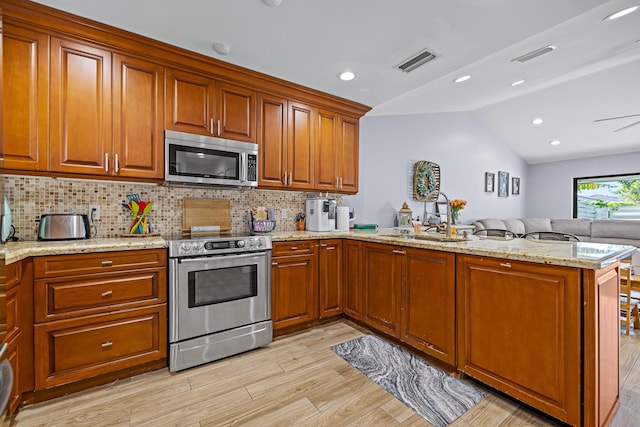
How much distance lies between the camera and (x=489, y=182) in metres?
6.33

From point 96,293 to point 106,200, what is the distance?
0.85 metres

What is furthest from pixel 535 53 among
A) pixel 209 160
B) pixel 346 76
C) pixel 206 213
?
pixel 206 213

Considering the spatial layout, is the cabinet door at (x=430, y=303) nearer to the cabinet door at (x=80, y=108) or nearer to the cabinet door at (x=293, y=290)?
the cabinet door at (x=293, y=290)

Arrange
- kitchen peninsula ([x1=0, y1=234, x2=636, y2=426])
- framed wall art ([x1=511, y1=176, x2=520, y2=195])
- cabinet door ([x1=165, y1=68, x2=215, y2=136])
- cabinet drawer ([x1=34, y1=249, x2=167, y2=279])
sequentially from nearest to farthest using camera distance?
kitchen peninsula ([x1=0, y1=234, x2=636, y2=426]), cabinet drawer ([x1=34, y1=249, x2=167, y2=279]), cabinet door ([x1=165, y1=68, x2=215, y2=136]), framed wall art ([x1=511, y1=176, x2=520, y2=195])

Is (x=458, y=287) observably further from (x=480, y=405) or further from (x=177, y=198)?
(x=177, y=198)

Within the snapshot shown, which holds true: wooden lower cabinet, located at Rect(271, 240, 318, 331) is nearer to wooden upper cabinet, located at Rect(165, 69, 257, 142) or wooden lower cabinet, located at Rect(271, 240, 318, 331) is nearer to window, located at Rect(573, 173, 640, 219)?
wooden upper cabinet, located at Rect(165, 69, 257, 142)

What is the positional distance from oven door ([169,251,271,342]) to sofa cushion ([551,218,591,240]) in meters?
6.79

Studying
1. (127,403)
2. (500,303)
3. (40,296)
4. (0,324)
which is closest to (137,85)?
(40,296)

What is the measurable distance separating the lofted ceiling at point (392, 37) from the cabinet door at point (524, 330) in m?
1.61

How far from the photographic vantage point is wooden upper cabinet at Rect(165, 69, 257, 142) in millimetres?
2425

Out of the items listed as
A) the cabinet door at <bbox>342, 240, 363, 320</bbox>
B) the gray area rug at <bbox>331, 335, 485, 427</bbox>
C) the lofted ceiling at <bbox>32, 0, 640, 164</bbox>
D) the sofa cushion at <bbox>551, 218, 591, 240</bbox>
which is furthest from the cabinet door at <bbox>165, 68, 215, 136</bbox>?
the sofa cushion at <bbox>551, 218, 591, 240</bbox>

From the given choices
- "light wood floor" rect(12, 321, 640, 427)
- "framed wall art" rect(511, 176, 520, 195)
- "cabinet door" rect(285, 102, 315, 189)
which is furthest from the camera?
"framed wall art" rect(511, 176, 520, 195)

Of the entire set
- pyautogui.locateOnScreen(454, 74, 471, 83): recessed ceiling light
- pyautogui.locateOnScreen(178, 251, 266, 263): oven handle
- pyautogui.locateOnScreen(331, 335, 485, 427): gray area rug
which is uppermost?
pyautogui.locateOnScreen(454, 74, 471, 83): recessed ceiling light

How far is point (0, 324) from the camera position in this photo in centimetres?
79
